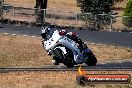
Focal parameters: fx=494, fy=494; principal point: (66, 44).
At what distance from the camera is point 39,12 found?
4131 cm

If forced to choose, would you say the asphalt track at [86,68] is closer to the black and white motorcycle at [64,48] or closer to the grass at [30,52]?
the black and white motorcycle at [64,48]

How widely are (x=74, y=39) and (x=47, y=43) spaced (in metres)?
1.21

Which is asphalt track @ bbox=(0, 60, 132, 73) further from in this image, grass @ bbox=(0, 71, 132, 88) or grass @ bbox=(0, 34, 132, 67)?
grass @ bbox=(0, 34, 132, 67)

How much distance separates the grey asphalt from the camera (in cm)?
3200

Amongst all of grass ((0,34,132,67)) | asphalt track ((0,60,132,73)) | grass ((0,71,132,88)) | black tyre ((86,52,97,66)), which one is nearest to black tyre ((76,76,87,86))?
grass ((0,71,132,88))

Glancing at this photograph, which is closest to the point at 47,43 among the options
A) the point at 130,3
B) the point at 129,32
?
the point at 129,32

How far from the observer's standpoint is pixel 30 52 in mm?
26406

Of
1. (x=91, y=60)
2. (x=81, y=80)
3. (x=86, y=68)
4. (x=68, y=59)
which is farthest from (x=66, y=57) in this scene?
(x=81, y=80)

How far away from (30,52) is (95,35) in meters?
9.39

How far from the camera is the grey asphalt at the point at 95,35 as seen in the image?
3200cm

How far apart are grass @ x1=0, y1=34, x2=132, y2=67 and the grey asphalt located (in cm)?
182

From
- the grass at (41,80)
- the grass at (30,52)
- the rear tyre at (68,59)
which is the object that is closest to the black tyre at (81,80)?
the grass at (41,80)

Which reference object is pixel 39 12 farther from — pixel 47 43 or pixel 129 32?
pixel 47 43

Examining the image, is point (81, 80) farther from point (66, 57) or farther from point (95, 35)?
point (95, 35)
